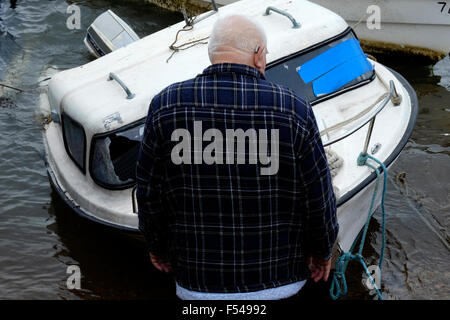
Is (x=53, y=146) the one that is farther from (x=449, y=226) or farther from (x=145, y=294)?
(x=449, y=226)

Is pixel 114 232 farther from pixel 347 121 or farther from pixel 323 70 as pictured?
pixel 323 70

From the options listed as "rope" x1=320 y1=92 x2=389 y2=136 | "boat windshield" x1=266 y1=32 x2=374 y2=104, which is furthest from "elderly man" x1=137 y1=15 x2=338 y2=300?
"boat windshield" x1=266 y1=32 x2=374 y2=104

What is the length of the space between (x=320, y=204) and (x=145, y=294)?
117 inches

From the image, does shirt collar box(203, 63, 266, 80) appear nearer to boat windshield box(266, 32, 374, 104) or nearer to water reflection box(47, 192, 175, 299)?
water reflection box(47, 192, 175, 299)

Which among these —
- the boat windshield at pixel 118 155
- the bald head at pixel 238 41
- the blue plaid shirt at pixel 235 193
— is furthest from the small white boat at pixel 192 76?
the bald head at pixel 238 41

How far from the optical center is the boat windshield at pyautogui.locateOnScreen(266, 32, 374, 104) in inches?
219

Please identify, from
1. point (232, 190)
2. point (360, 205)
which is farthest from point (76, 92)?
point (232, 190)

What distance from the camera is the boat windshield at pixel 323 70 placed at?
5566 millimetres

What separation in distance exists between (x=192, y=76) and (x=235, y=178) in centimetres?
296

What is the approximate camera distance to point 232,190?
2.58m

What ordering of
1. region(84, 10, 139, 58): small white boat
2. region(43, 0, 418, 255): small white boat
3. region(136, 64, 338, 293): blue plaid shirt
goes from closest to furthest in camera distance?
1. region(136, 64, 338, 293): blue plaid shirt
2. region(43, 0, 418, 255): small white boat
3. region(84, 10, 139, 58): small white boat

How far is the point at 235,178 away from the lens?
257 cm

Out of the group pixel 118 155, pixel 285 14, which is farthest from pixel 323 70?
pixel 118 155

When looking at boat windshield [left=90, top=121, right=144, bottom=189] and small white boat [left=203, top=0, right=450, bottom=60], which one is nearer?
boat windshield [left=90, top=121, right=144, bottom=189]
